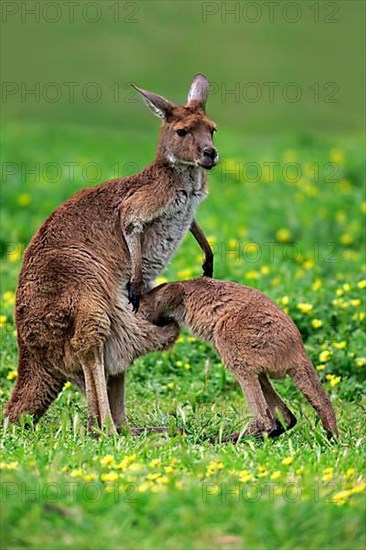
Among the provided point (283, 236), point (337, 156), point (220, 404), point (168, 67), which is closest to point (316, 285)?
point (220, 404)

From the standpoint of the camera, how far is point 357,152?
553 inches

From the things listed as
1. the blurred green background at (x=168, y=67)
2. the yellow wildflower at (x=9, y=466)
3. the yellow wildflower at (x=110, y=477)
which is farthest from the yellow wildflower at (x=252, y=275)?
the blurred green background at (x=168, y=67)

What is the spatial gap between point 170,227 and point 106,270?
458 mm

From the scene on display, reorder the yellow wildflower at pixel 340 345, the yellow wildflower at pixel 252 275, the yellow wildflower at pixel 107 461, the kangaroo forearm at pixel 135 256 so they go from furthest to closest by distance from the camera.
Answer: the yellow wildflower at pixel 252 275
the yellow wildflower at pixel 340 345
the kangaroo forearm at pixel 135 256
the yellow wildflower at pixel 107 461

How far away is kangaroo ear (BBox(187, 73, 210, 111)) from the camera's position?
6.89 meters

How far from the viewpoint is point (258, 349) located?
6.20 meters

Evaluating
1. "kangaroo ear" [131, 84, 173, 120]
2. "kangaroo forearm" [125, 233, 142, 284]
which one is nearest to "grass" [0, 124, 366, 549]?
"kangaroo forearm" [125, 233, 142, 284]

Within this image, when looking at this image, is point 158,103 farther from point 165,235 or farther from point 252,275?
point 252,275

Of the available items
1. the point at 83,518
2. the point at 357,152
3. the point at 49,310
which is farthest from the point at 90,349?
the point at 357,152

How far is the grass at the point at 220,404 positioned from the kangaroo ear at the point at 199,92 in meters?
1.79

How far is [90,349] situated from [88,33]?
1648cm

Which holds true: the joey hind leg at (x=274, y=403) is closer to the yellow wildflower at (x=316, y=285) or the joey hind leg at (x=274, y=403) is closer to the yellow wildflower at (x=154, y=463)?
the yellow wildflower at (x=154, y=463)

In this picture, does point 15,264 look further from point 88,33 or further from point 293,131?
point 88,33

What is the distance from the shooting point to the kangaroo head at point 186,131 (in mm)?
6566
